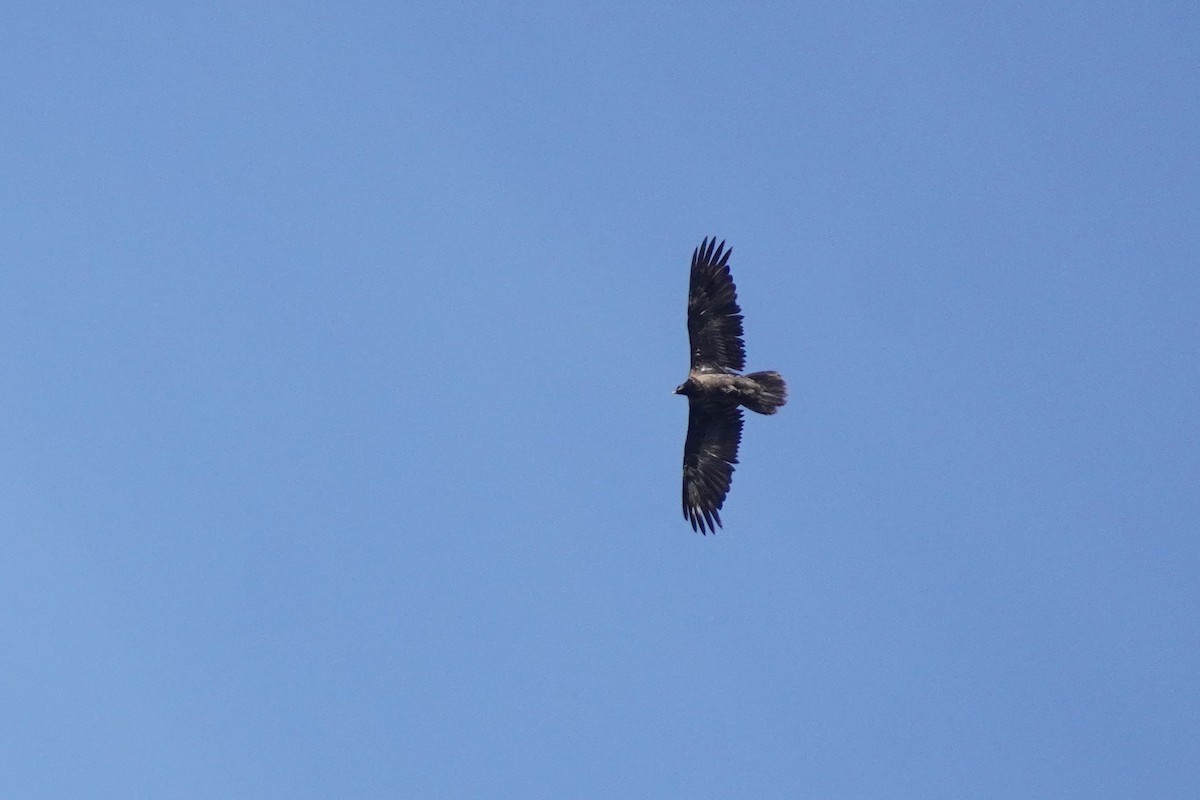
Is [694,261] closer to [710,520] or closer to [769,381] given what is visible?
[769,381]

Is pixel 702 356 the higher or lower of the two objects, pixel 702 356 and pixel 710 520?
the higher

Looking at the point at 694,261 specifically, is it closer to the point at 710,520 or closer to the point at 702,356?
the point at 702,356

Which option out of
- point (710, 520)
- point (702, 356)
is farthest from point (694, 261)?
point (710, 520)
